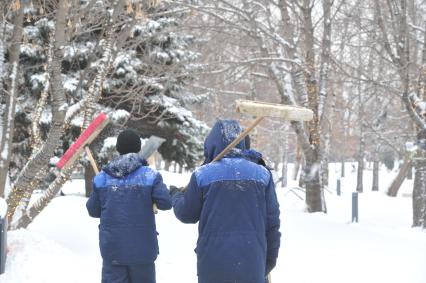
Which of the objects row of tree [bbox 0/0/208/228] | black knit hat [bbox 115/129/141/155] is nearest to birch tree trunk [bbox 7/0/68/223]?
row of tree [bbox 0/0/208/228]

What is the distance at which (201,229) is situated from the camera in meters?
3.35

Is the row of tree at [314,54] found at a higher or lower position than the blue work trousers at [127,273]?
higher

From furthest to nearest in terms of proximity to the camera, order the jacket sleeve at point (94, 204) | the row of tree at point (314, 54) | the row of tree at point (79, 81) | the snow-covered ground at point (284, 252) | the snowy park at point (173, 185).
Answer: the row of tree at point (314, 54) < the row of tree at point (79, 81) < the snow-covered ground at point (284, 252) < the jacket sleeve at point (94, 204) < the snowy park at point (173, 185)

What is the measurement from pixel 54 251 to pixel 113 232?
112 inches

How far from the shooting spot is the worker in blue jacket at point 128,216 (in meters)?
4.20

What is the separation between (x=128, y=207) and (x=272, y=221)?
1.30 metres

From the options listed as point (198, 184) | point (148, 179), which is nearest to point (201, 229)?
point (198, 184)

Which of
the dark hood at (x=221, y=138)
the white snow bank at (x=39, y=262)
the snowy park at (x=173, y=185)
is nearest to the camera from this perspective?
the snowy park at (x=173, y=185)

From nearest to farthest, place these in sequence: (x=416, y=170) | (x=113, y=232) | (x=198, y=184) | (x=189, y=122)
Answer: (x=198, y=184), (x=113, y=232), (x=416, y=170), (x=189, y=122)

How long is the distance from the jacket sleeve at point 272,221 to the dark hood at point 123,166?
132 centimetres

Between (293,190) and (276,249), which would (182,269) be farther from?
(293,190)

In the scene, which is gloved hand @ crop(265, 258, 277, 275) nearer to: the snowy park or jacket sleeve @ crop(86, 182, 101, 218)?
the snowy park

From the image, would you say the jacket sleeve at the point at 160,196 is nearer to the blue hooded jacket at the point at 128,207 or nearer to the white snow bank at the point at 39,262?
the blue hooded jacket at the point at 128,207

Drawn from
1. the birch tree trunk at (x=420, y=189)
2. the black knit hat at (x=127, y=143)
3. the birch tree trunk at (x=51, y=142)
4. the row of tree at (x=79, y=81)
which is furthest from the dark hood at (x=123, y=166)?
the birch tree trunk at (x=420, y=189)
